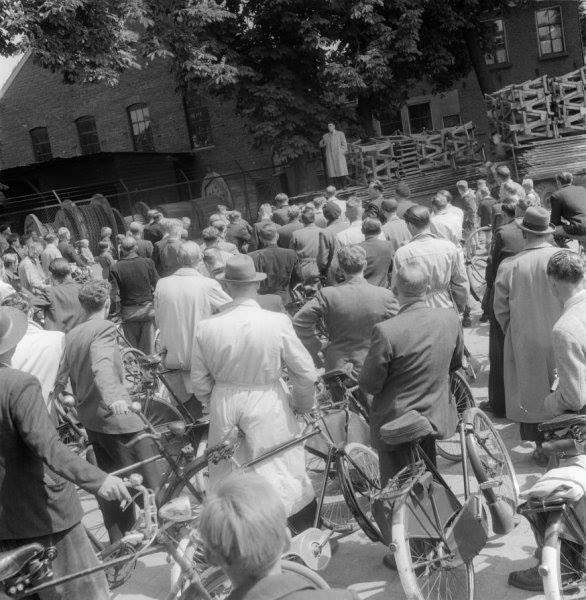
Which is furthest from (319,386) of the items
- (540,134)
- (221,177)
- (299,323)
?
(221,177)

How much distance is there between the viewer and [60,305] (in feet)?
27.3

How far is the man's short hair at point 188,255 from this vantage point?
6.91m

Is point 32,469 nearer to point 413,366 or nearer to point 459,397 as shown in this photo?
point 413,366

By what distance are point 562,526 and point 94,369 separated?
303 cm

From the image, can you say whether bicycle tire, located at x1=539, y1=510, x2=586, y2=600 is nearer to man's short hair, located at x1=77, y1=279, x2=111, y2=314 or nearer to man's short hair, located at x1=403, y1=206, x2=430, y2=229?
man's short hair, located at x1=77, y1=279, x2=111, y2=314

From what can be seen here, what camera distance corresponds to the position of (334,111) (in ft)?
77.3

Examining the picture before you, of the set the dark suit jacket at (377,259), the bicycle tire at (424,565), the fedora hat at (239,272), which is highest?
the fedora hat at (239,272)

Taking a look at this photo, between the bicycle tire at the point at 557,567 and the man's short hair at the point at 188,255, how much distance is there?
4214 millimetres

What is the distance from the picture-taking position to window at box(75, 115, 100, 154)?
3153cm

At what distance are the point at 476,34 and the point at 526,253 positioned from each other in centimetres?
2225

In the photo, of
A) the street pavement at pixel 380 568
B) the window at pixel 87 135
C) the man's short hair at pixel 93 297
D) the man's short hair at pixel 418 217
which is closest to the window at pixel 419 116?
the window at pixel 87 135

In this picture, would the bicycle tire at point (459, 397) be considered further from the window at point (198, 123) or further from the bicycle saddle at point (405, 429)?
the window at point (198, 123)

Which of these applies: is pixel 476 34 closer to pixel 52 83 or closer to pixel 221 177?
pixel 221 177

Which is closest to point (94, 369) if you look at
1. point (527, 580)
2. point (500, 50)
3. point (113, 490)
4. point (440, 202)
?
point (113, 490)
